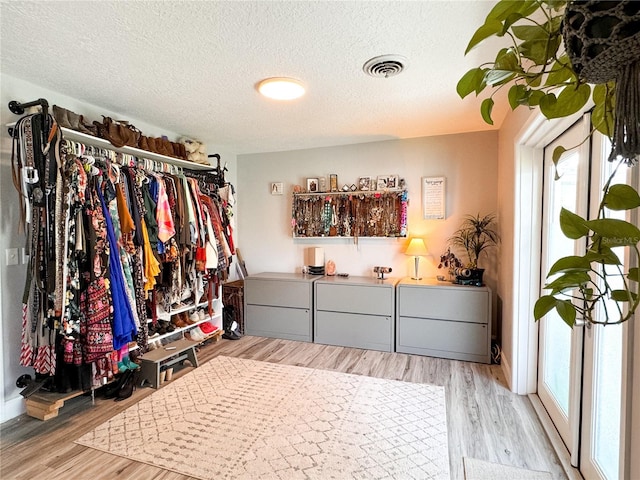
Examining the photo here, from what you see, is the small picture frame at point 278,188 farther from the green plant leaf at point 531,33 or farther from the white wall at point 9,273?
the green plant leaf at point 531,33

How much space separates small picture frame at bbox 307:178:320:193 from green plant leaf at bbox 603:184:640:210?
3440 mm

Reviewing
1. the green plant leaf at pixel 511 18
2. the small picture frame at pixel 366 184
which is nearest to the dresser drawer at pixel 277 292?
the small picture frame at pixel 366 184

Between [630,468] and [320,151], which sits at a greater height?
[320,151]

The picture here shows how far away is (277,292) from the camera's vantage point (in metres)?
3.74

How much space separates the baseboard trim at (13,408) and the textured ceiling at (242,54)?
7.19 ft

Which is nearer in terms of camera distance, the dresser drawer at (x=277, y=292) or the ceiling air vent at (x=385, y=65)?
the ceiling air vent at (x=385, y=65)

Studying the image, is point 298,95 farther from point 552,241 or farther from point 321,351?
point 321,351

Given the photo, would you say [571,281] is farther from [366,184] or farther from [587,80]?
[366,184]

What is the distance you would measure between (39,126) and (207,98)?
107 cm

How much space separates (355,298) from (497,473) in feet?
6.41

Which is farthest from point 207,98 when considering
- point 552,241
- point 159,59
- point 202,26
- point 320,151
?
point 552,241

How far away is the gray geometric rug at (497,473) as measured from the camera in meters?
1.64

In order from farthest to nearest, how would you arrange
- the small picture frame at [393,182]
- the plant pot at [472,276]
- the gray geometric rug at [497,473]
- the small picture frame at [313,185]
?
the small picture frame at [313,185], the small picture frame at [393,182], the plant pot at [472,276], the gray geometric rug at [497,473]

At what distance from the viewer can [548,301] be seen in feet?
2.34
